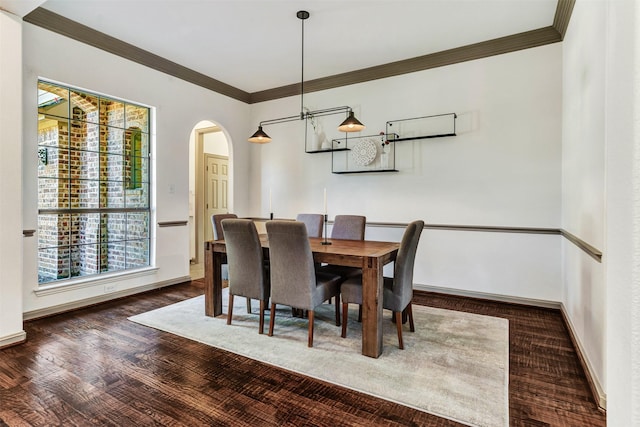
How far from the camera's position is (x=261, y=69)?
14.8 ft

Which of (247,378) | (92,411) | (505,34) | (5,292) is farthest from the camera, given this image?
(505,34)

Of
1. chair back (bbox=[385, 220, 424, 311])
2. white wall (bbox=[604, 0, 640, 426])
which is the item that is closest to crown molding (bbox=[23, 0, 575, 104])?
chair back (bbox=[385, 220, 424, 311])

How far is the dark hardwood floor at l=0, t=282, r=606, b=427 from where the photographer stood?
1.71 metres

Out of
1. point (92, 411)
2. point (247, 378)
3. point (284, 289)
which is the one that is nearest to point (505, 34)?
point (284, 289)

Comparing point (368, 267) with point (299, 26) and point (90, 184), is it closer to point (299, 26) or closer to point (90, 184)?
point (299, 26)

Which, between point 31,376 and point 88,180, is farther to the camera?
point 88,180

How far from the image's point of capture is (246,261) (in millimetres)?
2797

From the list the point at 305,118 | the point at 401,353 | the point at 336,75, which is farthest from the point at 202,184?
the point at 401,353

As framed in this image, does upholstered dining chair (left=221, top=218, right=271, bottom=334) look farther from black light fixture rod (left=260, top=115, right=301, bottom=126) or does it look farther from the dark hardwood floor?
black light fixture rod (left=260, top=115, right=301, bottom=126)

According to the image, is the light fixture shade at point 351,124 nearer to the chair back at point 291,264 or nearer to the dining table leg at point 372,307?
the chair back at point 291,264

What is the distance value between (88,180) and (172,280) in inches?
61.0

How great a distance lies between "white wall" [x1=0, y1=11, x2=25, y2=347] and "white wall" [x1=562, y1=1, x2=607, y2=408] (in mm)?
3894

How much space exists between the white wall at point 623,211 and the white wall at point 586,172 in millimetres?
1552

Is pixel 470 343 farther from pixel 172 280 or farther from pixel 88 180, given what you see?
pixel 88 180
